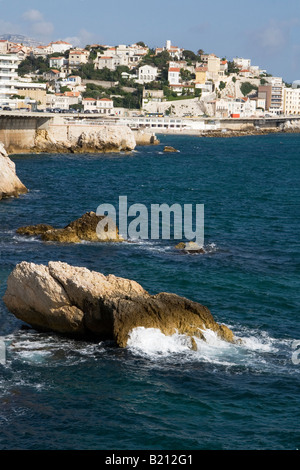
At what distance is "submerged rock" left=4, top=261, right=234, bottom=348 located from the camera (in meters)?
22.4

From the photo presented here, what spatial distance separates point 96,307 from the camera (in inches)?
895

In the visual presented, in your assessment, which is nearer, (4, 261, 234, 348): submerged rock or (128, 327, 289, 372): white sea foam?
(128, 327, 289, 372): white sea foam

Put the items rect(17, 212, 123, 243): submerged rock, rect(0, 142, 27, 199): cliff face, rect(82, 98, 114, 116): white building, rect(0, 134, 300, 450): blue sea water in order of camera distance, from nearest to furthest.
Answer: rect(0, 134, 300, 450): blue sea water → rect(17, 212, 123, 243): submerged rock → rect(0, 142, 27, 199): cliff face → rect(82, 98, 114, 116): white building

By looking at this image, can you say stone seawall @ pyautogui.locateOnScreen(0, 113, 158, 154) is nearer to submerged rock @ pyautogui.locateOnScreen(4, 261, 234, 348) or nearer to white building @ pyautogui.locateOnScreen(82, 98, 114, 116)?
submerged rock @ pyautogui.locateOnScreen(4, 261, 234, 348)

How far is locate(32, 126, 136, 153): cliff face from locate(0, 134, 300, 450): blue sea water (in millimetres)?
45127

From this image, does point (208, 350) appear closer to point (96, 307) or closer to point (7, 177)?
point (96, 307)

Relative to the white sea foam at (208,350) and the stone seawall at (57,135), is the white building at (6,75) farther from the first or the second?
the white sea foam at (208,350)

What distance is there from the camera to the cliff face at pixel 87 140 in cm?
9056

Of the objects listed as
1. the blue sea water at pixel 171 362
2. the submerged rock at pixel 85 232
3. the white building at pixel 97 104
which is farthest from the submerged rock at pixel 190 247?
the white building at pixel 97 104

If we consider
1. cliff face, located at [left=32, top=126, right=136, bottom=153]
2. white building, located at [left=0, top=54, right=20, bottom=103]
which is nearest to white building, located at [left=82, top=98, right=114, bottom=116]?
white building, located at [left=0, top=54, right=20, bottom=103]

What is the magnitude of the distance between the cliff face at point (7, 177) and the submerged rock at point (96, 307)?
2506 centimetres

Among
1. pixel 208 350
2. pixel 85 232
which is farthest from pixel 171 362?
pixel 85 232

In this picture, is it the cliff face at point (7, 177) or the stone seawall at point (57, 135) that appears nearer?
the cliff face at point (7, 177)

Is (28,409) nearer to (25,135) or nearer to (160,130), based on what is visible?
(25,135)
